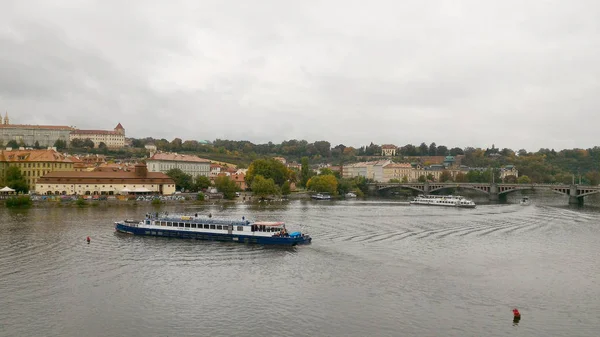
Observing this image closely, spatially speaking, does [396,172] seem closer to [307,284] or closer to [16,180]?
[16,180]

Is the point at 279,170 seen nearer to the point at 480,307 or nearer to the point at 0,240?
the point at 0,240

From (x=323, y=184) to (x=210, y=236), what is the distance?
5185 centimetres

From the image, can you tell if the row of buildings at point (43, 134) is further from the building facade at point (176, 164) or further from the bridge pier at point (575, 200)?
the bridge pier at point (575, 200)

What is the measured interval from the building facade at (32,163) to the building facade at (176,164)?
674 inches

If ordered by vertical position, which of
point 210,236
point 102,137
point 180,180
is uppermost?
point 102,137

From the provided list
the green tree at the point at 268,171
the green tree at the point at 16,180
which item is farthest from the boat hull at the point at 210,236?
the green tree at the point at 268,171

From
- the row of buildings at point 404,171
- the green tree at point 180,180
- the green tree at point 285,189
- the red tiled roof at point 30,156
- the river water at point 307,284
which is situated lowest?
the river water at point 307,284

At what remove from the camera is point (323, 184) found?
288ft

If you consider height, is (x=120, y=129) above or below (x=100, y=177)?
above

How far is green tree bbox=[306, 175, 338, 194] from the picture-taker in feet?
287

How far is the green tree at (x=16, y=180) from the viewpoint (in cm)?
6700

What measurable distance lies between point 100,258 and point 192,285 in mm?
8319

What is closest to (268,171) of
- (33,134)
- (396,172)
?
(396,172)

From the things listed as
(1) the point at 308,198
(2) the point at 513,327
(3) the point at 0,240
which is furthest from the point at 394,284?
(1) the point at 308,198
